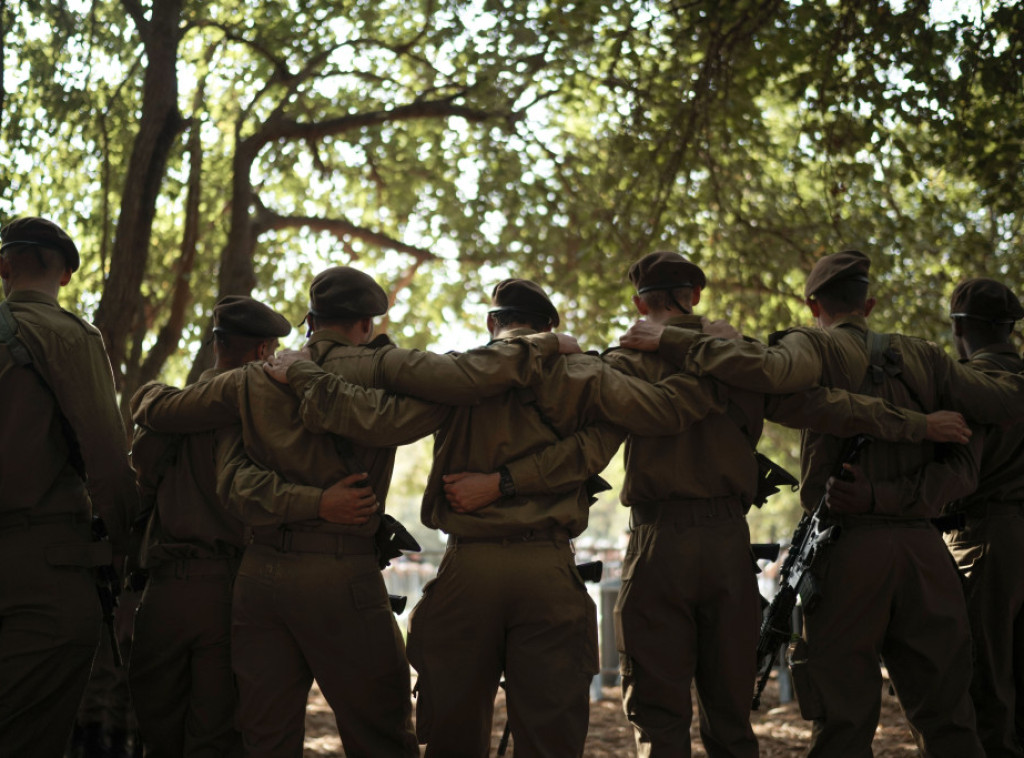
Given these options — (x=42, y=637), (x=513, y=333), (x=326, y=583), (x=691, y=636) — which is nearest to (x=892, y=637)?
(x=691, y=636)

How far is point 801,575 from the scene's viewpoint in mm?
4832

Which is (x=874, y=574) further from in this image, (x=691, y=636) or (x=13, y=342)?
(x=13, y=342)

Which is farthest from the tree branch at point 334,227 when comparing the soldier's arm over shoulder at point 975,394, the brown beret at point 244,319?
the soldier's arm over shoulder at point 975,394

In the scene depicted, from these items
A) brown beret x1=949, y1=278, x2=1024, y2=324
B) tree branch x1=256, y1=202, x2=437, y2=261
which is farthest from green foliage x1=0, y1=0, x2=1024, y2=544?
brown beret x1=949, y1=278, x2=1024, y2=324

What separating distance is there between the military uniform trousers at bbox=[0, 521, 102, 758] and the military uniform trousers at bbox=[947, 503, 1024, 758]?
3.91 m

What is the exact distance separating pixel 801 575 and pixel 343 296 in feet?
7.50

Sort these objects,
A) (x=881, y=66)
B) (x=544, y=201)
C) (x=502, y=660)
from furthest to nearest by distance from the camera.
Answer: (x=544, y=201) < (x=881, y=66) < (x=502, y=660)

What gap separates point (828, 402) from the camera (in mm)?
4625

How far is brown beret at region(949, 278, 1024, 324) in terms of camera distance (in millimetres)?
5430

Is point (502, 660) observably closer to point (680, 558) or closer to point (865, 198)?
point (680, 558)

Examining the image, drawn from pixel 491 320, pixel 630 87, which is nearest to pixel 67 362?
pixel 491 320

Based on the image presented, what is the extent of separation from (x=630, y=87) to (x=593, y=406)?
5490 millimetres

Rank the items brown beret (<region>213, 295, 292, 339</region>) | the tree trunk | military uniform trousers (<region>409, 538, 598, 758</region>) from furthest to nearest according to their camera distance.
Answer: the tree trunk → brown beret (<region>213, 295, 292, 339</region>) → military uniform trousers (<region>409, 538, 598, 758</region>)

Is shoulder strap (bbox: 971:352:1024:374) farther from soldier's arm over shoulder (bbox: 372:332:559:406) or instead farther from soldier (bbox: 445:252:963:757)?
soldier's arm over shoulder (bbox: 372:332:559:406)
